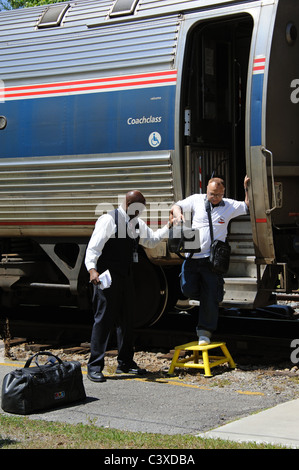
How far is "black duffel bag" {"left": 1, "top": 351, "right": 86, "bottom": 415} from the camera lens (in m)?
6.43

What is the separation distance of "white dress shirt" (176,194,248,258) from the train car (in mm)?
239

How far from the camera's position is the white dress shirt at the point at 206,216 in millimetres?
8031

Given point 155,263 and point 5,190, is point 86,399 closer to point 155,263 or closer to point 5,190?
point 155,263

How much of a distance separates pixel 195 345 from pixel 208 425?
6.36 ft

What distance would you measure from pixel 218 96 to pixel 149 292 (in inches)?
94.4

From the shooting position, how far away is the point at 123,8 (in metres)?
9.00

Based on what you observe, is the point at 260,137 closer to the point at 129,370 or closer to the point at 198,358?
the point at 198,358

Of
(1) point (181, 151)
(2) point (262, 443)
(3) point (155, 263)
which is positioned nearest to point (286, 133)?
(1) point (181, 151)

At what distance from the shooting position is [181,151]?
8.43m

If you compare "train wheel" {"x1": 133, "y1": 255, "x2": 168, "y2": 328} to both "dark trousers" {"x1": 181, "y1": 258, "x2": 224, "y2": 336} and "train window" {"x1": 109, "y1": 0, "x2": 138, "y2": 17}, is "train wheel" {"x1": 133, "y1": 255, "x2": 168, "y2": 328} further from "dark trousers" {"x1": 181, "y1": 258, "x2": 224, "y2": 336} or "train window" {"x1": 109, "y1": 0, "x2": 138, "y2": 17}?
"train window" {"x1": 109, "y1": 0, "x2": 138, "y2": 17}

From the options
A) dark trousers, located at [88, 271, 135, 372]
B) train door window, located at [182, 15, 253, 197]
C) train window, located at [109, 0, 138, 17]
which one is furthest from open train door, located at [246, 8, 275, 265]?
train window, located at [109, 0, 138, 17]

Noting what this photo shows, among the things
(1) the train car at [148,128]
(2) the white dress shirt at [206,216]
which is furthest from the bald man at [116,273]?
(1) the train car at [148,128]
